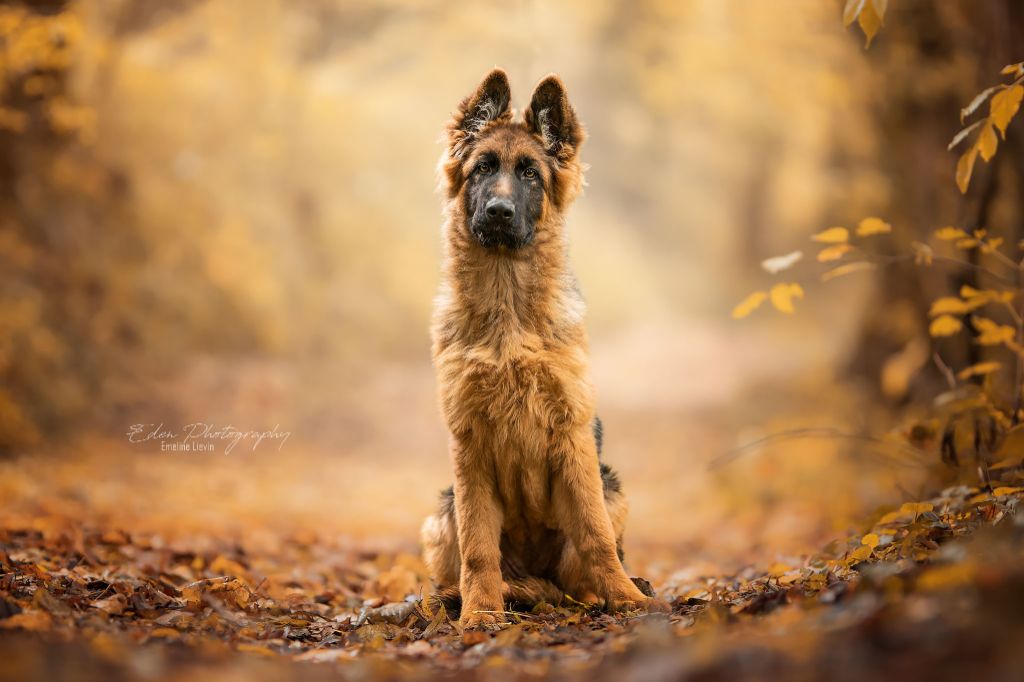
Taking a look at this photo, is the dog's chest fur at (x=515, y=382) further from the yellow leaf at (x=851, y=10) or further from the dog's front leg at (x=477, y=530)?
the yellow leaf at (x=851, y=10)

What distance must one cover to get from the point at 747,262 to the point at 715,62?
665 centimetres

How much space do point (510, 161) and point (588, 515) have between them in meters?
2.40

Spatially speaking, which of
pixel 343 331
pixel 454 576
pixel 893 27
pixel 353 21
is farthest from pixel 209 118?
pixel 454 576

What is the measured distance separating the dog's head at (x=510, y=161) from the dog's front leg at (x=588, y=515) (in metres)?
1.38

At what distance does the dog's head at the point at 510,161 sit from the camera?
205 inches

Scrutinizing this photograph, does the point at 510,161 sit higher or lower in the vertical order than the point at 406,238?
lower

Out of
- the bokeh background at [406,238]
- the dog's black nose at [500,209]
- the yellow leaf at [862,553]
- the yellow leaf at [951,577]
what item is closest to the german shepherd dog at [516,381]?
the dog's black nose at [500,209]

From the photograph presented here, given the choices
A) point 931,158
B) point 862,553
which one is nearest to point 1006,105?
point 862,553

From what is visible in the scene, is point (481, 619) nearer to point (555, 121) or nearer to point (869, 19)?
point (555, 121)

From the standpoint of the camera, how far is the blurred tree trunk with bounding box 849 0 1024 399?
7.04 meters

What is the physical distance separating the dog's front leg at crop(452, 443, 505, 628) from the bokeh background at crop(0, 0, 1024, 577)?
2.80 meters

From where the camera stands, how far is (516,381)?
16.1 feet

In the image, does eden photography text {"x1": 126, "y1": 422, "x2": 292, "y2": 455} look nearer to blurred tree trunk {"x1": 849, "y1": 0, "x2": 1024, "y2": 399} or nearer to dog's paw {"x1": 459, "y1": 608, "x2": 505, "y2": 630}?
dog's paw {"x1": 459, "y1": 608, "x2": 505, "y2": 630}

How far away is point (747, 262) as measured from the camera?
21.5 metres
